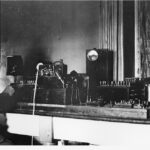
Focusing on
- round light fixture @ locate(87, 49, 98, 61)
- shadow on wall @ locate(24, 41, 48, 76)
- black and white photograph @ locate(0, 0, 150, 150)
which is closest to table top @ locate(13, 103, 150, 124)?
black and white photograph @ locate(0, 0, 150, 150)

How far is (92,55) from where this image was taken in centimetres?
519

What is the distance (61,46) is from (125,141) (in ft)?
12.8

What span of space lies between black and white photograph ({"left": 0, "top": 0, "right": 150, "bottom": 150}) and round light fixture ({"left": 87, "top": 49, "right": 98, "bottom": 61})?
2 cm

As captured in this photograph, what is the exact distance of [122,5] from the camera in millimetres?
5301

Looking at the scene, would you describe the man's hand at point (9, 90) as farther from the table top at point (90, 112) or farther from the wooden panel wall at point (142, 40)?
the wooden panel wall at point (142, 40)

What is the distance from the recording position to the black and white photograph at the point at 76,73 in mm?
2898

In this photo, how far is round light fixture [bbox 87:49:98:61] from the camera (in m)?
5.15

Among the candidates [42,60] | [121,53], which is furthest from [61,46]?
[121,53]

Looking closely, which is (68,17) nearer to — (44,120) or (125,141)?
(44,120)

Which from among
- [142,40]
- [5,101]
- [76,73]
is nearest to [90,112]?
[76,73]

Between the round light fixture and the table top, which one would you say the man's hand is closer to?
the table top

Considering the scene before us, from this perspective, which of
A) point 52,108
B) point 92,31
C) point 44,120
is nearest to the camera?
point 44,120

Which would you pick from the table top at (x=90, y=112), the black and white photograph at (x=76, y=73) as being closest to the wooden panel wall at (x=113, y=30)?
the black and white photograph at (x=76, y=73)

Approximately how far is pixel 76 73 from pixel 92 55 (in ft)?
3.94
